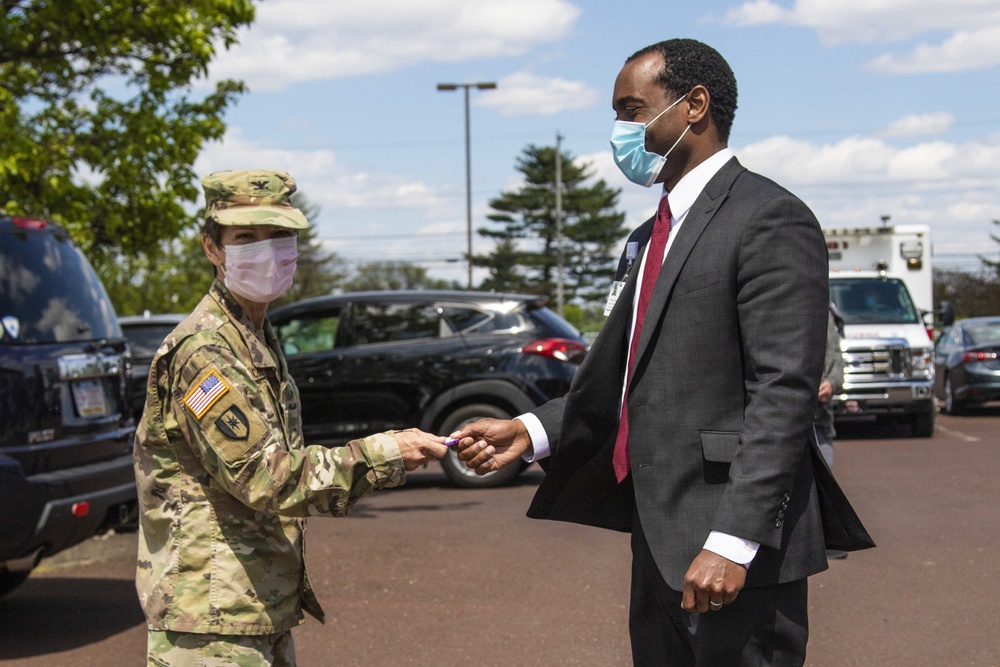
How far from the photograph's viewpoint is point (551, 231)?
3354 inches

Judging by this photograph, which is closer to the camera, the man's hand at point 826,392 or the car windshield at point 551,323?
the man's hand at point 826,392

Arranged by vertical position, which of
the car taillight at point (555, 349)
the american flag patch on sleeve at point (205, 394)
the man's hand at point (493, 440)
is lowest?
the car taillight at point (555, 349)

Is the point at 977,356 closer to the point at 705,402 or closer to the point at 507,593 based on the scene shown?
the point at 507,593

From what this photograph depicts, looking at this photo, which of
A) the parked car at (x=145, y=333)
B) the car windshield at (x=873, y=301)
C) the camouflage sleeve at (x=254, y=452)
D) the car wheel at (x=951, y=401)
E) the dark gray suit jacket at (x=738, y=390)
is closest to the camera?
the dark gray suit jacket at (x=738, y=390)

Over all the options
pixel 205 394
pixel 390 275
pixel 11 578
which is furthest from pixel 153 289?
pixel 390 275

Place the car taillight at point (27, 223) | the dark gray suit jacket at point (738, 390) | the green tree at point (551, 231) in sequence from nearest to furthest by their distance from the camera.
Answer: the dark gray suit jacket at point (738, 390) < the car taillight at point (27, 223) < the green tree at point (551, 231)

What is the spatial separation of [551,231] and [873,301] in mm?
69838

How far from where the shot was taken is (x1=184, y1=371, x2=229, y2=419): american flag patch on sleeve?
284cm

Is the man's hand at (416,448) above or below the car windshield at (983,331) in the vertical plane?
above

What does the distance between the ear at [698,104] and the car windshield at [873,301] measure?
1284 cm

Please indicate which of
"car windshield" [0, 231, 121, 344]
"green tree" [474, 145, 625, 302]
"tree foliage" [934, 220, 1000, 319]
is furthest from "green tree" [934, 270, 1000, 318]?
"car windshield" [0, 231, 121, 344]

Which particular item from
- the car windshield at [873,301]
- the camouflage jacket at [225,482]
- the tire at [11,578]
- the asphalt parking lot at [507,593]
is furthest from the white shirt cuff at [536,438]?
the car windshield at [873,301]

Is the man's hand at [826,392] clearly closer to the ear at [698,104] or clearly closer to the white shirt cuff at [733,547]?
the ear at [698,104]

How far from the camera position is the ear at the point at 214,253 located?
125 inches
